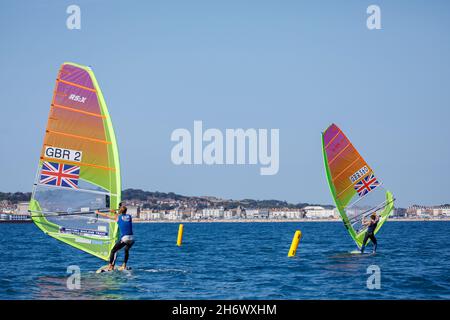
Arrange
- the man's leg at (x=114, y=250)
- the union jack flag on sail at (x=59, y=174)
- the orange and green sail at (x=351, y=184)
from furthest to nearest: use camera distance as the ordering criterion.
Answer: the orange and green sail at (x=351, y=184) → the union jack flag on sail at (x=59, y=174) → the man's leg at (x=114, y=250)

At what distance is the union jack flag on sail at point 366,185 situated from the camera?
2831 cm

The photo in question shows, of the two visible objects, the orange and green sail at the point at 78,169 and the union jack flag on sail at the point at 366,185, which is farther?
the union jack flag on sail at the point at 366,185

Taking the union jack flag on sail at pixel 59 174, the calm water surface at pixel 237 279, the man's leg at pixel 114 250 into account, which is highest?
the union jack flag on sail at pixel 59 174

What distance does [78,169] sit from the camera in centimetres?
1845

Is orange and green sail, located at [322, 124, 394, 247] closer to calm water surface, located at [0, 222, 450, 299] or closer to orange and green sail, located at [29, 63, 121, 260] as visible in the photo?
calm water surface, located at [0, 222, 450, 299]

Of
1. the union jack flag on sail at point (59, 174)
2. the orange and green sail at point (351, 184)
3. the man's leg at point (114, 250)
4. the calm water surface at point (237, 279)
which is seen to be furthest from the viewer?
→ the orange and green sail at point (351, 184)

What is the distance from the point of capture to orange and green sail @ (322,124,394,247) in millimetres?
27656

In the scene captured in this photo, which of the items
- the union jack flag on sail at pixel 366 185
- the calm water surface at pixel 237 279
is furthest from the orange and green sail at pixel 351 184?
the calm water surface at pixel 237 279

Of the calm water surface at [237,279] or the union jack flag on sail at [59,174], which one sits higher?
the union jack flag on sail at [59,174]

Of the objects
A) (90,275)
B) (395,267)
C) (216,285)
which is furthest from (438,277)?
(90,275)

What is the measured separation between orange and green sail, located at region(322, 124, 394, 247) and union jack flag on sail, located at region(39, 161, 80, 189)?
474 inches

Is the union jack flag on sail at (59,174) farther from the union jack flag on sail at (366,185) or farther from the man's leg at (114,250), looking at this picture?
the union jack flag on sail at (366,185)

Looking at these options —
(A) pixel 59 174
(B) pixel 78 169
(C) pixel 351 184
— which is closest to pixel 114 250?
(B) pixel 78 169
